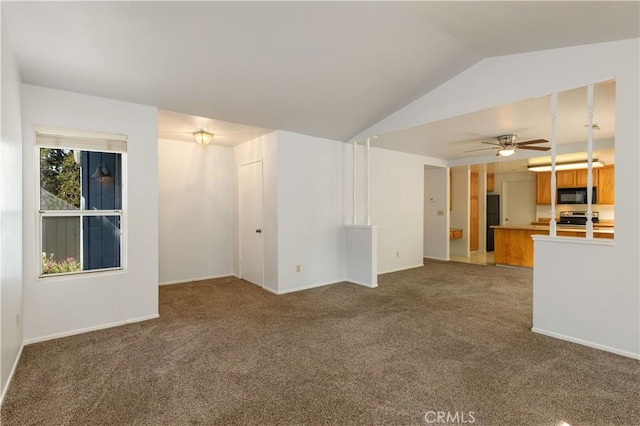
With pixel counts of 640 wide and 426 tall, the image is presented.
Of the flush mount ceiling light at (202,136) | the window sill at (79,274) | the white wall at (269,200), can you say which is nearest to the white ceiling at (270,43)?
the flush mount ceiling light at (202,136)

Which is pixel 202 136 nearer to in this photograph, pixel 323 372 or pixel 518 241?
pixel 323 372

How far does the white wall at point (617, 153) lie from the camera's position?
107 inches

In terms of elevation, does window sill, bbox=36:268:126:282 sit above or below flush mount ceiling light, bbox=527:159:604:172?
below

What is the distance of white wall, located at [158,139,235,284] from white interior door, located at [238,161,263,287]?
43 cm

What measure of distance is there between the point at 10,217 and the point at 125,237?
120 centimetres

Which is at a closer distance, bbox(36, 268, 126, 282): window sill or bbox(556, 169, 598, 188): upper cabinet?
bbox(36, 268, 126, 282): window sill

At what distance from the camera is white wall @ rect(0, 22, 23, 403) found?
2207mm

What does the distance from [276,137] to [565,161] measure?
6.67m

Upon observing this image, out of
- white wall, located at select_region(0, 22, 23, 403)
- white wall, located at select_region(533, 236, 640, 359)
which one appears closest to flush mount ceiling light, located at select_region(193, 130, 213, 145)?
white wall, located at select_region(0, 22, 23, 403)

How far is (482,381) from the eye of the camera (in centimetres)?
237

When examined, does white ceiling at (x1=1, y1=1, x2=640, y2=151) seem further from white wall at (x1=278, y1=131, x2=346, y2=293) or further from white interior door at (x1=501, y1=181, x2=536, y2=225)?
white interior door at (x1=501, y1=181, x2=536, y2=225)

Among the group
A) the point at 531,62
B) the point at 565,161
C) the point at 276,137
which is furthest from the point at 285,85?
the point at 565,161

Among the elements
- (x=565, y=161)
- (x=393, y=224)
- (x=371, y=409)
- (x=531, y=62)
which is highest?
(x=531, y=62)

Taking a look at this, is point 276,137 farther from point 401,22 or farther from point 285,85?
point 401,22
